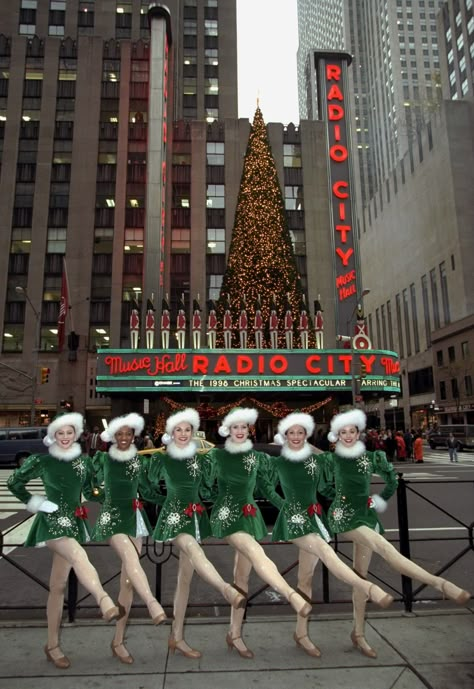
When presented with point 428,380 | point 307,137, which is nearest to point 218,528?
point 307,137

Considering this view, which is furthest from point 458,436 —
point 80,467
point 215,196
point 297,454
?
point 80,467

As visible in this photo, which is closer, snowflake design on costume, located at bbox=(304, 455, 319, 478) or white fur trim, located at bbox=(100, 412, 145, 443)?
snowflake design on costume, located at bbox=(304, 455, 319, 478)

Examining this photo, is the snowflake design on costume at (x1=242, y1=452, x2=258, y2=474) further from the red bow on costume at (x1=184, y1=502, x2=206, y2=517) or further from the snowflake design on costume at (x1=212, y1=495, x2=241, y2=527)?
the red bow on costume at (x1=184, y1=502, x2=206, y2=517)

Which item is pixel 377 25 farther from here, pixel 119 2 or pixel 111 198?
pixel 111 198

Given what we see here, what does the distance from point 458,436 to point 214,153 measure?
3343 centimetres

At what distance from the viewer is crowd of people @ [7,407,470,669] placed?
4152 millimetres

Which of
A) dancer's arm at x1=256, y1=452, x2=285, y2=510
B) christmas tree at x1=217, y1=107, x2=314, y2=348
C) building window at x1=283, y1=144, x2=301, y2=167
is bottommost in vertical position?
dancer's arm at x1=256, y1=452, x2=285, y2=510

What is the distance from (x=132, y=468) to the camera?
4.50 metres

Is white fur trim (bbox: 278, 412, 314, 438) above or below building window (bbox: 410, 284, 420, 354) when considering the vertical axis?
below

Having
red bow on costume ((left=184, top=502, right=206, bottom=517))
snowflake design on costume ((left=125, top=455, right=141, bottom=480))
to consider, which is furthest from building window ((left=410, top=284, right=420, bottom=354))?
snowflake design on costume ((left=125, top=455, right=141, bottom=480))

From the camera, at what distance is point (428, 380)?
68.2m

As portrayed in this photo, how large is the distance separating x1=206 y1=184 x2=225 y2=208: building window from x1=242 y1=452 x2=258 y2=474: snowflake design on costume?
43.2 meters

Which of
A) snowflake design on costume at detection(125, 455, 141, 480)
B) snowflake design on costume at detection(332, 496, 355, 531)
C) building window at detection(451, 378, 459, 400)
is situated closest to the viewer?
snowflake design on costume at detection(332, 496, 355, 531)

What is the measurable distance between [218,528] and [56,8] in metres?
70.9
